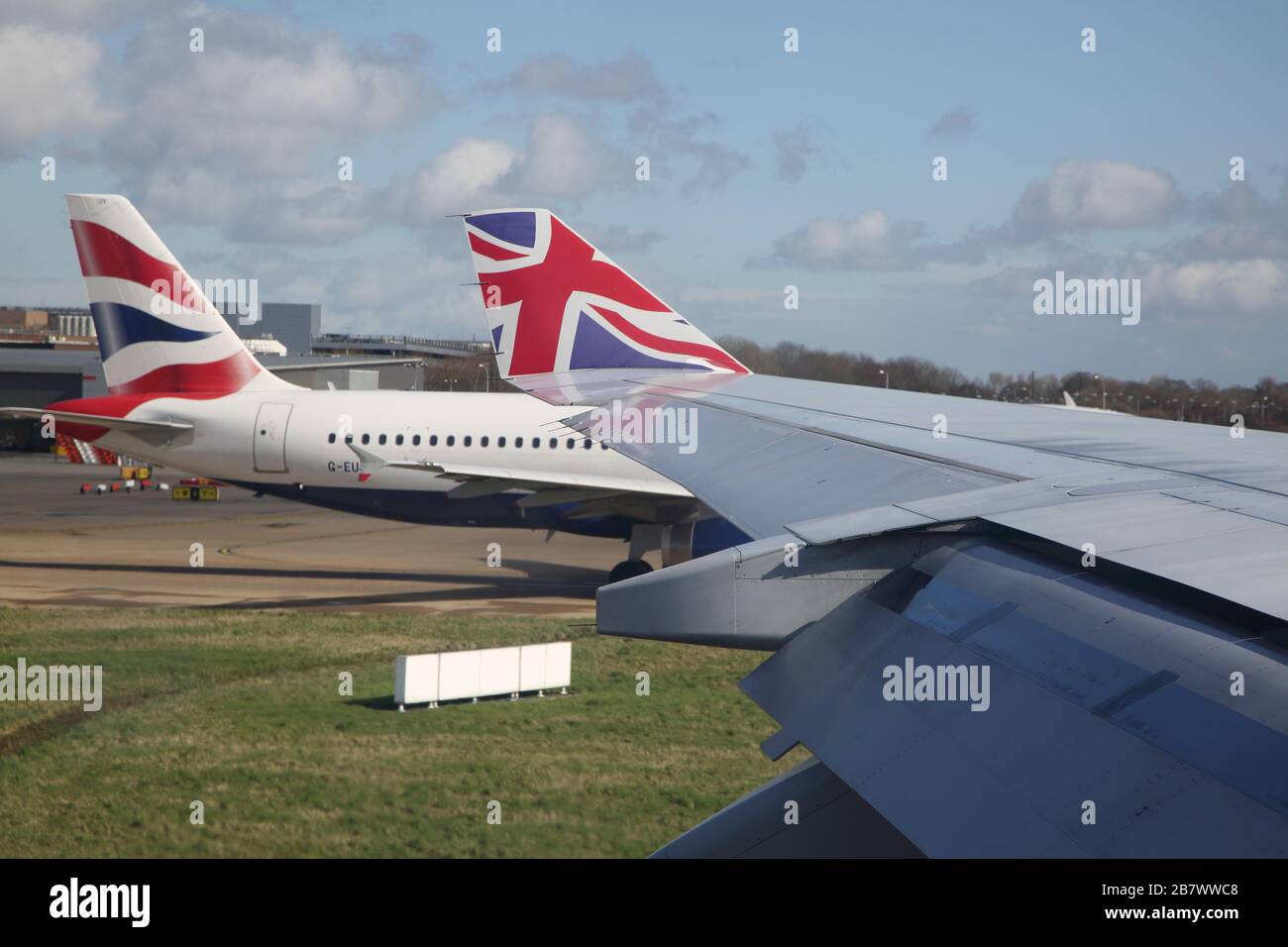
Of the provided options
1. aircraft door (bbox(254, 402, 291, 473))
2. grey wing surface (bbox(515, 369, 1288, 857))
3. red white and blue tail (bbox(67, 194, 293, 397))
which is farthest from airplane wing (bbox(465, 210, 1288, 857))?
red white and blue tail (bbox(67, 194, 293, 397))

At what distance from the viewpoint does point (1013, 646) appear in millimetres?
2959

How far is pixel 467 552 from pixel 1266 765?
29660 millimetres

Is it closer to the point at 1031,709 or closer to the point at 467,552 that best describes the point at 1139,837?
the point at 1031,709

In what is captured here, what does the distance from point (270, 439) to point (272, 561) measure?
3915 millimetres

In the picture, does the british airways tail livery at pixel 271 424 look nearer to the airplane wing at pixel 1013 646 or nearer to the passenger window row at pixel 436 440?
the passenger window row at pixel 436 440

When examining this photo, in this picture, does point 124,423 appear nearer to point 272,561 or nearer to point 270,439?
point 270,439

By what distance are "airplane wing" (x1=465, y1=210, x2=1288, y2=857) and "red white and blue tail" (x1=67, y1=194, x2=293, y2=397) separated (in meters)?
23.5

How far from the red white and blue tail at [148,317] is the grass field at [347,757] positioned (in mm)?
11010

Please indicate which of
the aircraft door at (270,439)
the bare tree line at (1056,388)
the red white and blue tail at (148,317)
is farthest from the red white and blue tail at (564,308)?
the red white and blue tail at (148,317)

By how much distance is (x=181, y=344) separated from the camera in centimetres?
2686

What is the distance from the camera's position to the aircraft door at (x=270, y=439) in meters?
25.9

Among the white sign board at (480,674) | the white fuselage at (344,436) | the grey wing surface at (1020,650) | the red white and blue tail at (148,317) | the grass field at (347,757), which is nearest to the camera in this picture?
the grey wing surface at (1020,650)

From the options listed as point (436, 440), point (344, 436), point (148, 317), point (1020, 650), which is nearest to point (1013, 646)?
point (1020, 650)
